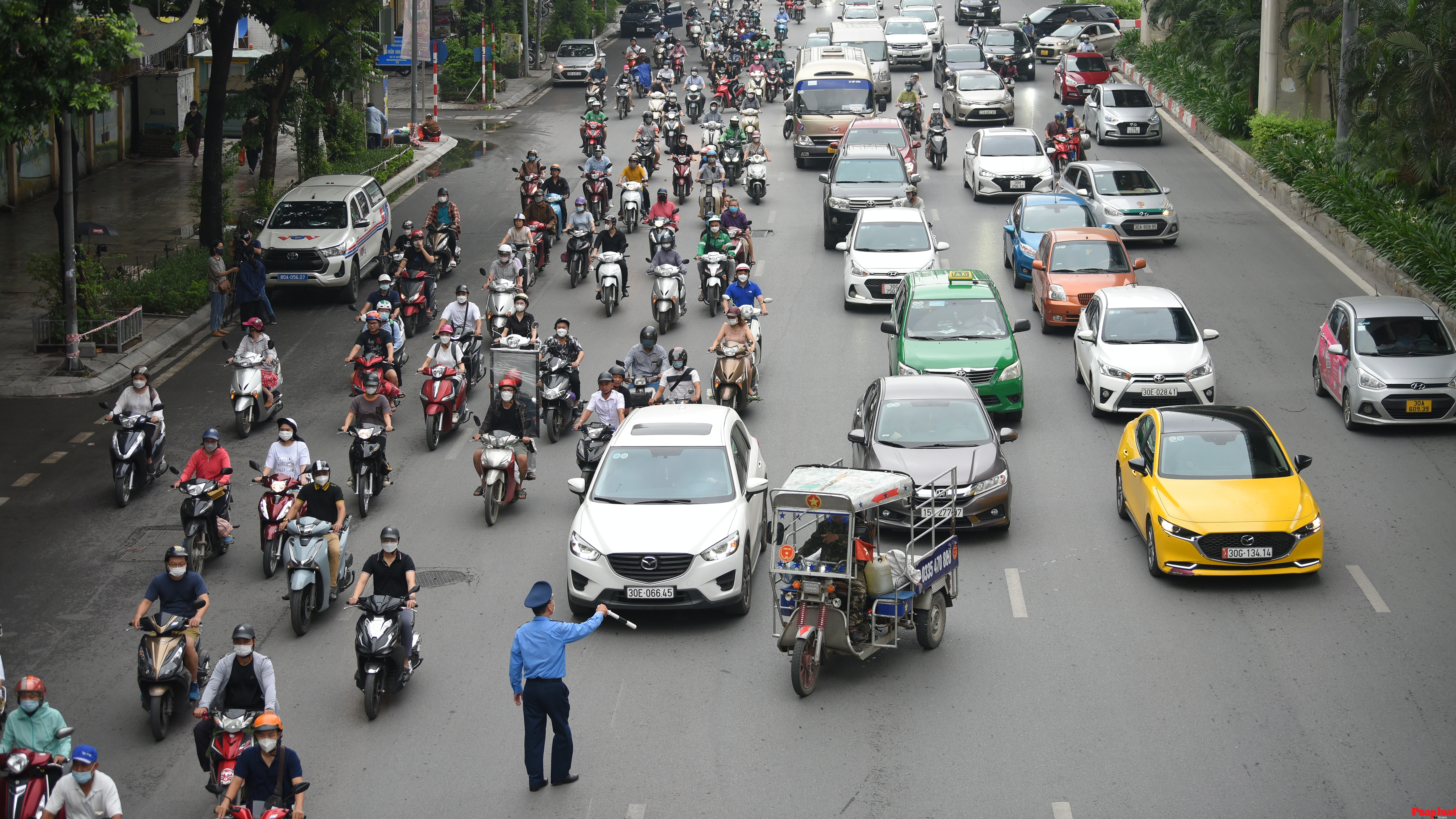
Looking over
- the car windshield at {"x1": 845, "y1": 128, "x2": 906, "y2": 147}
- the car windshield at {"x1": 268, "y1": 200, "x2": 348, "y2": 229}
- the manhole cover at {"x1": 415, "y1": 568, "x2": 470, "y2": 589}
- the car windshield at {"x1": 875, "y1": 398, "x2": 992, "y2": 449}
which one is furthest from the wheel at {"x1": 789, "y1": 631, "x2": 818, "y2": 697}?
the car windshield at {"x1": 845, "y1": 128, "x2": 906, "y2": 147}

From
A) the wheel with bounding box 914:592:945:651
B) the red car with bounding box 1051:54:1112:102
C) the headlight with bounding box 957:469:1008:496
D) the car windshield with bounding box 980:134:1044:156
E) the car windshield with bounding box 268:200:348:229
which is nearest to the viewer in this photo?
the wheel with bounding box 914:592:945:651

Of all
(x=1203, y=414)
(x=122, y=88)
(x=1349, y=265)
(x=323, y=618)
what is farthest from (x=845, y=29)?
(x=323, y=618)

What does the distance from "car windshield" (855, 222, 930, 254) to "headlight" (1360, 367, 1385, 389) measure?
858 cm

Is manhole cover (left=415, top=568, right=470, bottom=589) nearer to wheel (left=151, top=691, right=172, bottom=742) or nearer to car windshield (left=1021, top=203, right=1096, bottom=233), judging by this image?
wheel (left=151, top=691, right=172, bottom=742)

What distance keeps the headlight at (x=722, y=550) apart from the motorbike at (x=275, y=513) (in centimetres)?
469

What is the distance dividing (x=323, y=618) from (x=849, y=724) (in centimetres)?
572

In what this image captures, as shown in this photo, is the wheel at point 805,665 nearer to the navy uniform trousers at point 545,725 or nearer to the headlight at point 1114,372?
the navy uniform trousers at point 545,725

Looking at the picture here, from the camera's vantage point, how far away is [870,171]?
102ft

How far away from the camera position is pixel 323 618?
14.8m

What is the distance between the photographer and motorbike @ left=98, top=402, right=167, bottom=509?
58.5 feet

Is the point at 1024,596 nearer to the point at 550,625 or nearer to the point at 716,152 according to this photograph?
the point at 550,625

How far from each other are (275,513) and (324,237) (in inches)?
486

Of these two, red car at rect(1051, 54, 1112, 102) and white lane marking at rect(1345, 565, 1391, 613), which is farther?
red car at rect(1051, 54, 1112, 102)

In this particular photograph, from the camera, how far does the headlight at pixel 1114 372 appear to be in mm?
20156
